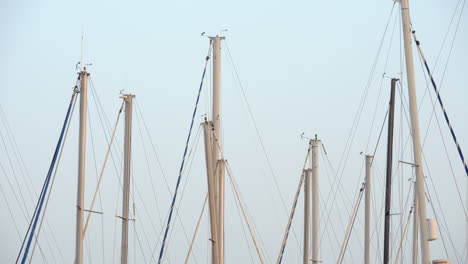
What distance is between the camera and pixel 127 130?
139 feet

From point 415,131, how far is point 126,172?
1237 centimetres

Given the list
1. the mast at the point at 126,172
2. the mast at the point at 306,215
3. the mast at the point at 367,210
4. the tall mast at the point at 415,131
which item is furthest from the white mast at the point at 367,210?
the tall mast at the point at 415,131

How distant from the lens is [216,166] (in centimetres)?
3875

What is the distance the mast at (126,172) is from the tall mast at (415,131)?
39.1 ft

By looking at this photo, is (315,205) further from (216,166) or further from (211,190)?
(211,190)

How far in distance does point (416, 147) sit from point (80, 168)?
37.3 feet

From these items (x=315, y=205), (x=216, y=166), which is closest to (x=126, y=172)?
(x=216, y=166)

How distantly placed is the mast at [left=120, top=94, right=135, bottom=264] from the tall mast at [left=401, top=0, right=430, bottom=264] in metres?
11.9

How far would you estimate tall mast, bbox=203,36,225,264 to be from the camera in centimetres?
3591

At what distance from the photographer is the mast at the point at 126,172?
40.6m

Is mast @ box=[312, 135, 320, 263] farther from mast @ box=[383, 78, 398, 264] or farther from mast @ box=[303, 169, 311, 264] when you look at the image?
mast @ box=[383, 78, 398, 264]

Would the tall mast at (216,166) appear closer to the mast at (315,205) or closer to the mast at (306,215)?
the mast at (315,205)

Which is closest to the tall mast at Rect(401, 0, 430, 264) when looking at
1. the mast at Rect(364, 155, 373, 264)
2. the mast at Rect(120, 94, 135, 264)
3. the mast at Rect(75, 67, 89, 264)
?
the mast at Rect(75, 67, 89, 264)

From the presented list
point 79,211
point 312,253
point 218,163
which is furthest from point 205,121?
point 312,253
